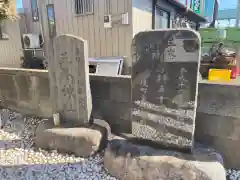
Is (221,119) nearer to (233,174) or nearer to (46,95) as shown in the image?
A: (233,174)

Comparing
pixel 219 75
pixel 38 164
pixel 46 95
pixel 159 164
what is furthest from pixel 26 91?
pixel 219 75

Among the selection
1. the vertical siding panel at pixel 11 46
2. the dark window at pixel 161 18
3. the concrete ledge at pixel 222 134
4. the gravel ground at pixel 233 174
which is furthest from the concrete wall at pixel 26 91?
the dark window at pixel 161 18

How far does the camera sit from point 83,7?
16.0 ft

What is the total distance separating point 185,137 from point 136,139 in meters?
0.57

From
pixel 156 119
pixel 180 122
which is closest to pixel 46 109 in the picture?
pixel 156 119

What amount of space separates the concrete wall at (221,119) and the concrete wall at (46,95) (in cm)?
94

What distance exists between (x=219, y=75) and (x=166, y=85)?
1.52 metres

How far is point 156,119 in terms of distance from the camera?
7.18 feet

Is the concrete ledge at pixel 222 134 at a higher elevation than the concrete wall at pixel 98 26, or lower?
lower

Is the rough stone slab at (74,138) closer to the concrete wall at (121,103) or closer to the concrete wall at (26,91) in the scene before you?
the concrete wall at (121,103)

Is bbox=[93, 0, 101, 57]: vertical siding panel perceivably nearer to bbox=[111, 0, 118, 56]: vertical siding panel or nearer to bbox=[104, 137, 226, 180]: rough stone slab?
bbox=[111, 0, 118, 56]: vertical siding panel

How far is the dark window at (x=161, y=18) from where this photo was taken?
537 cm

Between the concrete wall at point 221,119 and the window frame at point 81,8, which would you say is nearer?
the concrete wall at point 221,119

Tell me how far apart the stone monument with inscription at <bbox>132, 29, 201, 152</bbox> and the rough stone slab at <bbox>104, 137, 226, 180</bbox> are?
0.18 m
